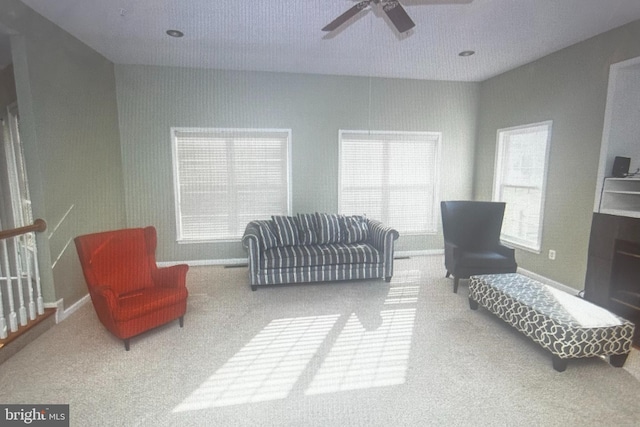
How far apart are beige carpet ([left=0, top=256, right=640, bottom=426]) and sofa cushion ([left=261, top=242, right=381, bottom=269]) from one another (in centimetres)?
65

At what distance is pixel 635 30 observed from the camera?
120 inches

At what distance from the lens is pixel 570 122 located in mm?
3719

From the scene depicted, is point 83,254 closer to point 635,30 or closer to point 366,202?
point 366,202

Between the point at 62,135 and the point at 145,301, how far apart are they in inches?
78.8

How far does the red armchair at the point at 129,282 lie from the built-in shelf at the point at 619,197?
14.1 ft

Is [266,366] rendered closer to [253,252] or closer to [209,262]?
[253,252]

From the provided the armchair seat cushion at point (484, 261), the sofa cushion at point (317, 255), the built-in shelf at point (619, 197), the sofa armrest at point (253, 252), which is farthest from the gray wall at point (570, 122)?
the sofa armrest at point (253, 252)

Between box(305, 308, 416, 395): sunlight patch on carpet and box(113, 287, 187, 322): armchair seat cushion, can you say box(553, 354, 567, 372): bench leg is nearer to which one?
box(305, 308, 416, 395): sunlight patch on carpet

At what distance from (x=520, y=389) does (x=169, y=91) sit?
5.10 m

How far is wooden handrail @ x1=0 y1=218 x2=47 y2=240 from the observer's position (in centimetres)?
260

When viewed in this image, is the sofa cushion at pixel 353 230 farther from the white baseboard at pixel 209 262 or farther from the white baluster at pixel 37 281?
the white baluster at pixel 37 281

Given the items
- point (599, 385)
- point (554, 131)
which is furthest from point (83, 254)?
point (554, 131)

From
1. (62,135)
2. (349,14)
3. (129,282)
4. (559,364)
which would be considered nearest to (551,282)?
(559,364)

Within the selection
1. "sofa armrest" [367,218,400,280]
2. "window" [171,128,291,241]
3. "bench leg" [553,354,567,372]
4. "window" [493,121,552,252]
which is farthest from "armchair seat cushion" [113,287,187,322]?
"window" [493,121,552,252]
